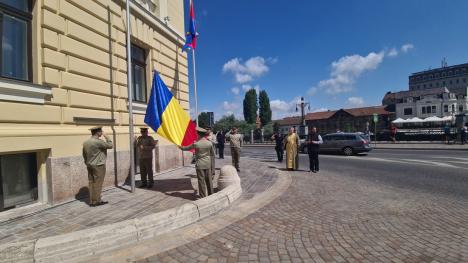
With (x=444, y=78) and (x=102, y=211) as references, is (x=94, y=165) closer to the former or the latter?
(x=102, y=211)

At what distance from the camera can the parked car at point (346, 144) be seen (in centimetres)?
1752

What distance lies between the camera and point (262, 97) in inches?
3147

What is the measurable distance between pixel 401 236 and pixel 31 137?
21.8 ft

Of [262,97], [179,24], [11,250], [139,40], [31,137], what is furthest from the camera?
[262,97]

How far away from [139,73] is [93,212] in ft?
17.9

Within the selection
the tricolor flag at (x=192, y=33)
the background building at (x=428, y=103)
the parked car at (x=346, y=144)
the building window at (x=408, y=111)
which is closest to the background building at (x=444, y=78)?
the background building at (x=428, y=103)

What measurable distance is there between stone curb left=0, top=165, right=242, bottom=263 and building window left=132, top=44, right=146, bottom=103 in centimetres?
549

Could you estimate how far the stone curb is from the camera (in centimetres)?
321

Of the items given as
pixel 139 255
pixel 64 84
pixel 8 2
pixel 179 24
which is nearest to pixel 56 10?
pixel 8 2

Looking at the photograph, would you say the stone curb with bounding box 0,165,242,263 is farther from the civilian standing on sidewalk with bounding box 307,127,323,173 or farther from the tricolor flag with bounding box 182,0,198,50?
the tricolor flag with bounding box 182,0,198,50

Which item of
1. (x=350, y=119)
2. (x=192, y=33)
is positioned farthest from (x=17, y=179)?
(x=350, y=119)

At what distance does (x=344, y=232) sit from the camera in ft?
13.8

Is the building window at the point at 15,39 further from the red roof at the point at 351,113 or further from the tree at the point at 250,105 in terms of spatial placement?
the red roof at the point at 351,113

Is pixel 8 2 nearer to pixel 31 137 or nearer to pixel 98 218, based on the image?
pixel 31 137
